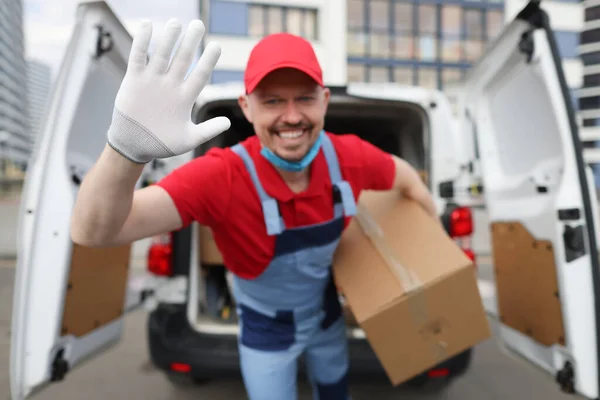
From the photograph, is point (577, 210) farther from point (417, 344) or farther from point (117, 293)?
point (117, 293)

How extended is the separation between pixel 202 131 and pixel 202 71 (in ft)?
0.42

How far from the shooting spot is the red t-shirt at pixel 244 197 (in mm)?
1146

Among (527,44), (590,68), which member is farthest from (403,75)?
(527,44)

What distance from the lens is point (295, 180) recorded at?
1.35 meters

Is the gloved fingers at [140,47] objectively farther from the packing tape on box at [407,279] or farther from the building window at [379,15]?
the building window at [379,15]

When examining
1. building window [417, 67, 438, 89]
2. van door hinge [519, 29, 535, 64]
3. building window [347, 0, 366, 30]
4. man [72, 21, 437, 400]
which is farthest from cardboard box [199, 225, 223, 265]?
building window [417, 67, 438, 89]

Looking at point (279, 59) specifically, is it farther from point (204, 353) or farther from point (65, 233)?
point (204, 353)

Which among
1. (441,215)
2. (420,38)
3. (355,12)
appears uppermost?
(355,12)

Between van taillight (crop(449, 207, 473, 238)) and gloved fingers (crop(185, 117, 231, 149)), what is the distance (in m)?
1.64

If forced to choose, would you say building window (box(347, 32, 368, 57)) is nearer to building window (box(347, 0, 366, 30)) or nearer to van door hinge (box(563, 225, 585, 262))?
building window (box(347, 0, 366, 30))

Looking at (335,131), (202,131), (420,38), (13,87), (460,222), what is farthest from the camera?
(13,87)

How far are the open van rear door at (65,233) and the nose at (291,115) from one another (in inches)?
29.8

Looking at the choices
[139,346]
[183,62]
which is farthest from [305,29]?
[183,62]

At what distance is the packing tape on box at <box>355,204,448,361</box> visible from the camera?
143cm
